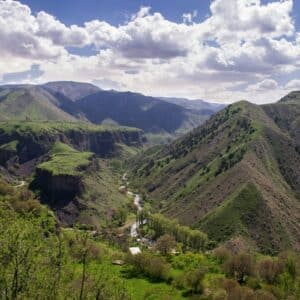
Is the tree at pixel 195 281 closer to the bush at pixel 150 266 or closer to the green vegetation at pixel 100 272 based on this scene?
the green vegetation at pixel 100 272

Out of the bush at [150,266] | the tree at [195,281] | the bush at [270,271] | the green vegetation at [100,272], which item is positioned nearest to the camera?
the green vegetation at [100,272]

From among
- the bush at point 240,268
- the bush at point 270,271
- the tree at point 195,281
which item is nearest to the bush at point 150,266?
the tree at point 195,281

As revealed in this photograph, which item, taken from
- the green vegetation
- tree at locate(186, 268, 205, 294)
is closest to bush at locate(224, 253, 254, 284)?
the green vegetation

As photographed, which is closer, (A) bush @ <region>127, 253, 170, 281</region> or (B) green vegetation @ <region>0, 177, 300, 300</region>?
(B) green vegetation @ <region>0, 177, 300, 300</region>

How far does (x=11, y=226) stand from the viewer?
1594 inches

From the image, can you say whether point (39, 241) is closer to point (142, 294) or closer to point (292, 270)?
point (142, 294)

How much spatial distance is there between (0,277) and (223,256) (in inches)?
5097

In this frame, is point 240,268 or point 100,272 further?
point 240,268

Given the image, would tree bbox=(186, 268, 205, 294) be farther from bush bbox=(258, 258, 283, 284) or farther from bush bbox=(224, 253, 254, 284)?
bush bbox=(258, 258, 283, 284)

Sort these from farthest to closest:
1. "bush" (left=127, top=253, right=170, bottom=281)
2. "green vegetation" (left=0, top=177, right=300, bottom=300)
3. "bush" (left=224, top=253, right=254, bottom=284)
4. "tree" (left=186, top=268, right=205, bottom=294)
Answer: "bush" (left=224, top=253, right=254, bottom=284), "bush" (left=127, top=253, right=170, bottom=281), "tree" (left=186, top=268, right=205, bottom=294), "green vegetation" (left=0, top=177, right=300, bottom=300)

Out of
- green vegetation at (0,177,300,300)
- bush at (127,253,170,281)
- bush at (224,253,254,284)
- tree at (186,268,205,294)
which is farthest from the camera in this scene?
bush at (224,253,254,284)

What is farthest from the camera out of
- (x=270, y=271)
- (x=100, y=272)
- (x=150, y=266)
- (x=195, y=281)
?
(x=150, y=266)

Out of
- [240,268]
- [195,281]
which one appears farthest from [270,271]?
[195,281]

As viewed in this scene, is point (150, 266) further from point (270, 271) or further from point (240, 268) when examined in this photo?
point (270, 271)
